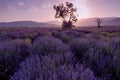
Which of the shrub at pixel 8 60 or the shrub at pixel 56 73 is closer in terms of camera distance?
the shrub at pixel 56 73

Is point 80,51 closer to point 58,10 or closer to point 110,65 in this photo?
point 110,65

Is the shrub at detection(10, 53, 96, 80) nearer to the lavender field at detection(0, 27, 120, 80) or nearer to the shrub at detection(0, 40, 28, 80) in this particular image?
the lavender field at detection(0, 27, 120, 80)

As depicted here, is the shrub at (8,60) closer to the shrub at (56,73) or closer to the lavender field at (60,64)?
the lavender field at (60,64)

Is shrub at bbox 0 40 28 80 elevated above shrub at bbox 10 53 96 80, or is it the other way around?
shrub at bbox 10 53 96 80

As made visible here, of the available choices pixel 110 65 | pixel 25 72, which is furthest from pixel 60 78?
pixel 110 65

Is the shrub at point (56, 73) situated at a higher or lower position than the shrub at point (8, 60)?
higher

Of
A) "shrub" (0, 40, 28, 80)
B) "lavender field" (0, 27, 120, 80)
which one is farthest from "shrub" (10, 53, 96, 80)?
"shrub" (0, 40, 28, 80)

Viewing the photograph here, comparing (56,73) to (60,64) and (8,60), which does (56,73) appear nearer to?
(60,64)

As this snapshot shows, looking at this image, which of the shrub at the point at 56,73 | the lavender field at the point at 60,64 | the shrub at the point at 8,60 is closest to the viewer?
the shrub at the point at 56,73

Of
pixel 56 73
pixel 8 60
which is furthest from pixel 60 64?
pixel 8 60

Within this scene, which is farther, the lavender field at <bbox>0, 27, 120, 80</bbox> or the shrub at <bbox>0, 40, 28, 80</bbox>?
the shrub at <bbox>0, 40, 28, 80</bbox>

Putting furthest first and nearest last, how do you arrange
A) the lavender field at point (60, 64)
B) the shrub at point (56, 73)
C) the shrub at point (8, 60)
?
the shrub at point (8, 60), the lavender field at point (60, 64), the shrub at point (56, 73)

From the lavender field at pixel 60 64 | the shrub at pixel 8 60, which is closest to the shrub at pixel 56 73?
the lavender field at pixel 60 64

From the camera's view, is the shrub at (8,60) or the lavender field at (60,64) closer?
the lavender field at (60,64)
